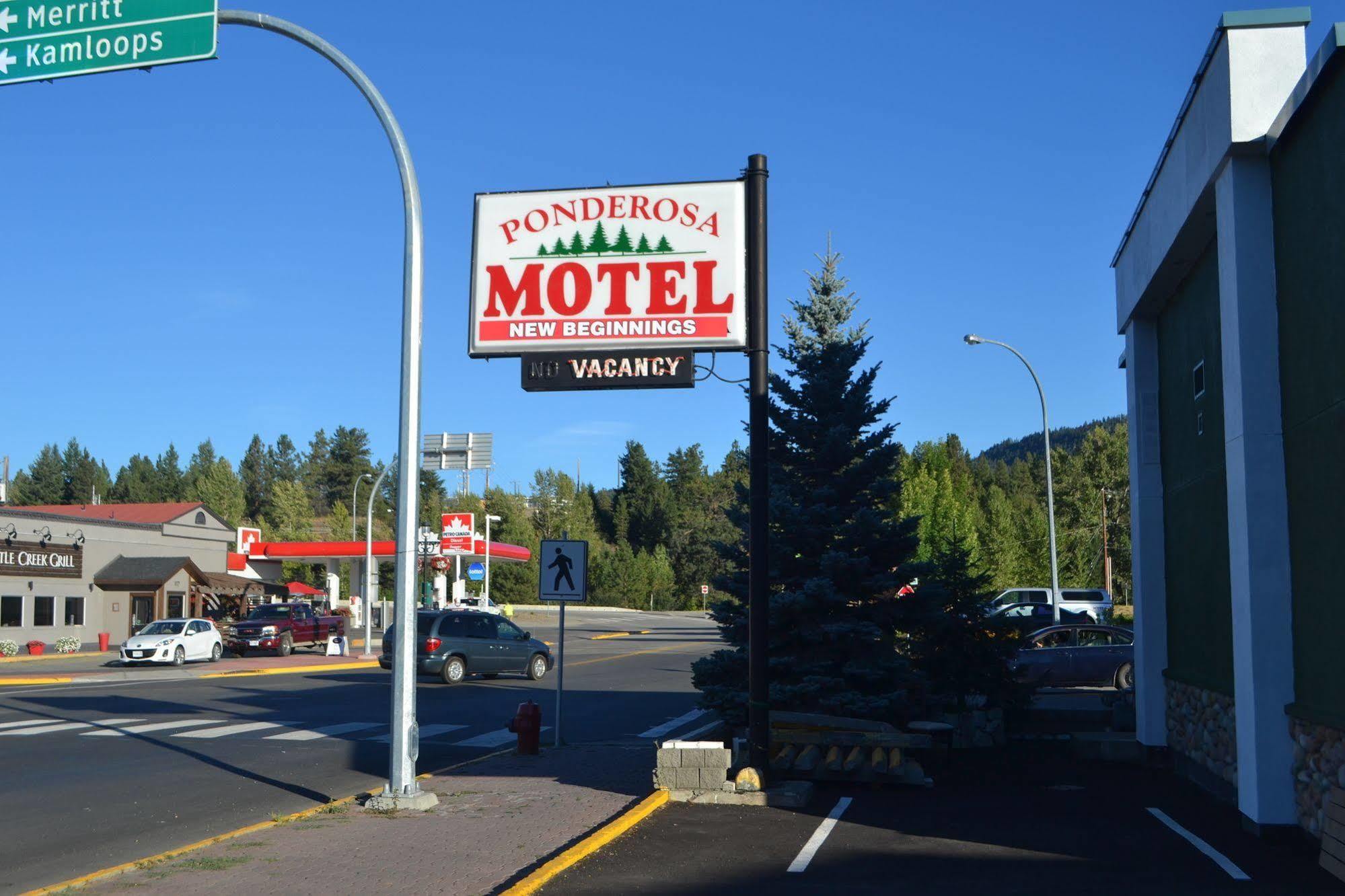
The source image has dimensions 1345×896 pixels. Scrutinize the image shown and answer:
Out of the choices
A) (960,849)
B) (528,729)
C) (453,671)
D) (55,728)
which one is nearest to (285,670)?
(453,671)

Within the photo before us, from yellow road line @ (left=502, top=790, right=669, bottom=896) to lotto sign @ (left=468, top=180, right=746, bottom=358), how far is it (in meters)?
4.48

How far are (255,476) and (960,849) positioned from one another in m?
164

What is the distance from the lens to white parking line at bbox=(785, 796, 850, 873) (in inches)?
353

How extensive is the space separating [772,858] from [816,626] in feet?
20.2

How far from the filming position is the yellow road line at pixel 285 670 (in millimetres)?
33469

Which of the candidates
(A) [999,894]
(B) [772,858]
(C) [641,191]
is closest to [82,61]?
(C) [641,191]

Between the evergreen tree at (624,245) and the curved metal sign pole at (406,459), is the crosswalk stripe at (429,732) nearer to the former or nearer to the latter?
the curved metal sign pole at (406,459)

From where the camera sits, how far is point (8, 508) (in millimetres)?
46750

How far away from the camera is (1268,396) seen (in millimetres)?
10188

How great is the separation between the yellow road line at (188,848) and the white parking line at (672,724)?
20.6ft

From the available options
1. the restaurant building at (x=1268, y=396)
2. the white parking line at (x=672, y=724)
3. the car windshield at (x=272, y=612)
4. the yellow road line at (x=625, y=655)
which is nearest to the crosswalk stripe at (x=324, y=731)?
the white parking line at (x=672, y=724)

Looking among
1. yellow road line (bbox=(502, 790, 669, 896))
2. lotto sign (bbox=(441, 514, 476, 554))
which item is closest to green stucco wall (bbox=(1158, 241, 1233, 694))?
yellow road line (bbox=(502, 790, 669, 896))

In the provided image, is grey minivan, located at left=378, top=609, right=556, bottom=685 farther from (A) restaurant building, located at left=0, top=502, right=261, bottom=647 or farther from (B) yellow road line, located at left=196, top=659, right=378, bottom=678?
(A) restaurant building, located at left=0, top=502, right=261, bottom=647

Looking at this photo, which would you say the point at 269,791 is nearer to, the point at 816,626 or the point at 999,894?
the point at 816,626
